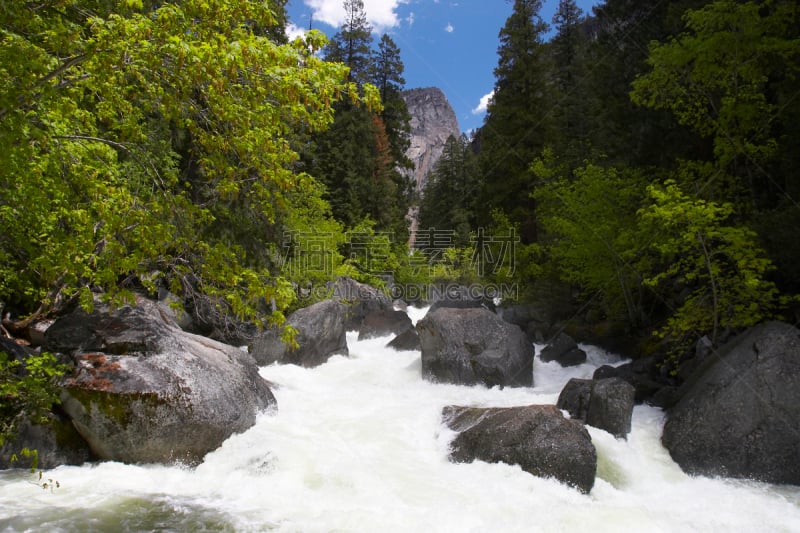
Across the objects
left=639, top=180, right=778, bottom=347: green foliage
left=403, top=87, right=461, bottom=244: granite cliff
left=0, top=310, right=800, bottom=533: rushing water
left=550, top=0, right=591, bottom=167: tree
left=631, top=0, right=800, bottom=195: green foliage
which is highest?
left=403, top=87, right=461, bottom=244: granite cliff

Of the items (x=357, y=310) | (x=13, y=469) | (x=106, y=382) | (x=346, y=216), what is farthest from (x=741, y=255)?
(x=346, y=216)

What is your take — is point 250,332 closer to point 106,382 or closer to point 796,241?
point 106,382

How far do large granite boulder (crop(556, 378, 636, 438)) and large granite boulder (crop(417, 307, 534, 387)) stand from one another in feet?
8.69

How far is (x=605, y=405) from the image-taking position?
8.00 m

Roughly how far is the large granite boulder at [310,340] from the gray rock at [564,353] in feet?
19.2

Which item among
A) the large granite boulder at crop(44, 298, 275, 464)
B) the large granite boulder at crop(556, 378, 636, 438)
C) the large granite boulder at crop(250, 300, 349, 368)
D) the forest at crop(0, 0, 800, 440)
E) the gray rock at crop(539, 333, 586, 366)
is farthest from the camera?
the gray rock at crop(539, 333, 586, 366)

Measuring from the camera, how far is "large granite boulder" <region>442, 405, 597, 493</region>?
6.44 m

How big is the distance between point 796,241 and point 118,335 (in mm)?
10841

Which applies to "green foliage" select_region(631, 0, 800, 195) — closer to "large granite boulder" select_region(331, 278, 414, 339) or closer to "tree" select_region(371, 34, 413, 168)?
"large granite boulder" select_region(331, 278, 414, 339)

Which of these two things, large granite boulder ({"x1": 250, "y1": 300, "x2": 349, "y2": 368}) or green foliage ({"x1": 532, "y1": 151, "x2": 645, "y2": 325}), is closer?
large granite boulder ({"x1": 250, "y1": 300, "x2": 349, "y2": 368})

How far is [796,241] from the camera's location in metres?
7.90

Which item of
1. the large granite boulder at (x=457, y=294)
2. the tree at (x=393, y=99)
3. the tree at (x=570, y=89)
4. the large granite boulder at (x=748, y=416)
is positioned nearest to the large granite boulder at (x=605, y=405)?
the large granite boulder at (x=748, y=416)

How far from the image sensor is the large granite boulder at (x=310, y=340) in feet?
41.6

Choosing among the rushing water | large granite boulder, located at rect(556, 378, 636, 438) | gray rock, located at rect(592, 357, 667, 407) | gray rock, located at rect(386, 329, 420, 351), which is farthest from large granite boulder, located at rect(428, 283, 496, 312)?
the rushing water
